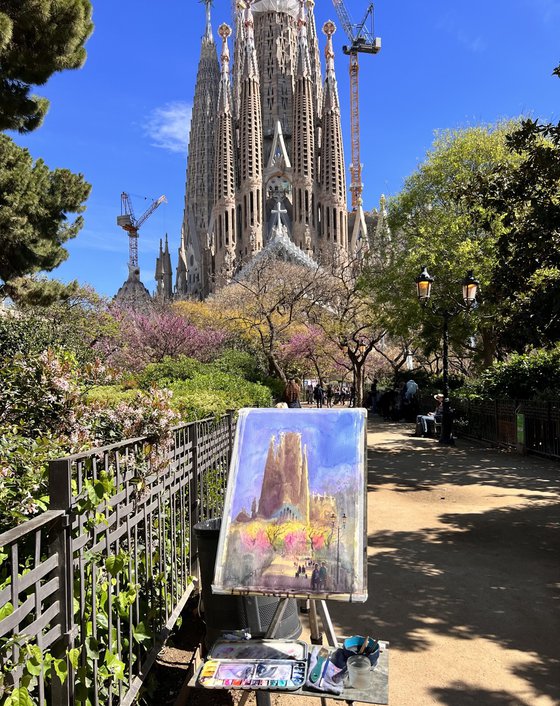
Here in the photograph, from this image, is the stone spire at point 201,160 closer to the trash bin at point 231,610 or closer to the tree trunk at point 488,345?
the tree trunk at point 488,345

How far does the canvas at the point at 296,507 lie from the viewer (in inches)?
103

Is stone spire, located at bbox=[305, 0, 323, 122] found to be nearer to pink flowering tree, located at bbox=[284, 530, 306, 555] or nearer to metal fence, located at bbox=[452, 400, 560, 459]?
metal fence, located at bbox=[452, 400, 560, 459]

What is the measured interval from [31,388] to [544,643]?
14.3ft

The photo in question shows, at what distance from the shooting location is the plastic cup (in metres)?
2.32

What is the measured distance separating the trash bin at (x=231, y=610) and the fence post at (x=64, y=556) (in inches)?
54.1

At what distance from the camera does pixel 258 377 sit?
16578mm

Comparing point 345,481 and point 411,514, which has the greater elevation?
point 345,481

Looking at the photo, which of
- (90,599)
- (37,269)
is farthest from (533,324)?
(37,269)

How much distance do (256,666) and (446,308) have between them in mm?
14695

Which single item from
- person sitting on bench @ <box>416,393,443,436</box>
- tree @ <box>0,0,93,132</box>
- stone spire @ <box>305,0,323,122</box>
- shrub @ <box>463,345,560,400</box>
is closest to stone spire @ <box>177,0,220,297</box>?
stone spire @ <box>305,0,323,122</box>

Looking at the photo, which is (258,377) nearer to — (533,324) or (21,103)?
(533,324)

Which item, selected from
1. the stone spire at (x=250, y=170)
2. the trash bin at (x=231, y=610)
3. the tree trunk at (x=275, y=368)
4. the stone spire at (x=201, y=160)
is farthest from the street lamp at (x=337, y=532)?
the stone spire at (x=201, y=160)

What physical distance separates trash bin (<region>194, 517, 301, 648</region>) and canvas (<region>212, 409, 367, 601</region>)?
74cm

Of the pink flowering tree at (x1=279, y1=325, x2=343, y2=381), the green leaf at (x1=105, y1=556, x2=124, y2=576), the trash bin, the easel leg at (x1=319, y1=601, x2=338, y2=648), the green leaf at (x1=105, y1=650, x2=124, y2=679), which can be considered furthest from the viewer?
the pink flowering tree at (x1=279, y1=325, x2=343, y2=381)
